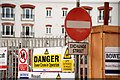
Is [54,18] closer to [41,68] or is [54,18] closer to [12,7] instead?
[12,7]

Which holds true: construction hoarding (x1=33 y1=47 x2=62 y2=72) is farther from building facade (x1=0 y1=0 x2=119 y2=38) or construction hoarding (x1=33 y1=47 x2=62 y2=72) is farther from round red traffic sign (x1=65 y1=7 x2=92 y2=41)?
building facade (x1=0 y1=0 x2=119 y2=38)

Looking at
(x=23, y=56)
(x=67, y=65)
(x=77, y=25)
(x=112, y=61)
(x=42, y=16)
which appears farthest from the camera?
(x=42, y=16)

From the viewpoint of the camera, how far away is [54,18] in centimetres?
1947

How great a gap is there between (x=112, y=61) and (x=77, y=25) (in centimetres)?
121

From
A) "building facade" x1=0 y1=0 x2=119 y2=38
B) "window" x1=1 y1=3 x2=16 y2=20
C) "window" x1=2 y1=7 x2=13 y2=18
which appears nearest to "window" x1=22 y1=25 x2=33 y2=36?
"building facade" x1=0 y1=0 x2=119 y2=38

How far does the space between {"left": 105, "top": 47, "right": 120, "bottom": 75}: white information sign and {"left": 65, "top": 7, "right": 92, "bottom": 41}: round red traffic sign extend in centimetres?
77

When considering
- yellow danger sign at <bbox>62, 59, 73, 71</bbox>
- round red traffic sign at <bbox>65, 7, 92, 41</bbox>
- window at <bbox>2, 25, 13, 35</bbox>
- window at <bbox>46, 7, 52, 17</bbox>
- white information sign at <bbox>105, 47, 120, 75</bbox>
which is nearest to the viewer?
round red traffic sign at <bbox>65, 7, 92, 41</bbox>

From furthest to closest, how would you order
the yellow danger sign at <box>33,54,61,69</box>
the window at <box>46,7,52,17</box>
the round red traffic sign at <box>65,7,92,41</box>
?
the window at <box>46,7,52,17</box> < the yellow danger sign at <box>33,54,61,69</box> < the round red traffic sign at <box>65,7,92,41</box>

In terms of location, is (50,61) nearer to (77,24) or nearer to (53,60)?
(53,60)

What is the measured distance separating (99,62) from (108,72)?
1.03 ft

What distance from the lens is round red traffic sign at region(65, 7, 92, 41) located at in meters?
4.43

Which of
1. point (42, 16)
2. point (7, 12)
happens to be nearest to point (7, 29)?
point (7, 12)

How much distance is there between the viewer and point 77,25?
4461mm

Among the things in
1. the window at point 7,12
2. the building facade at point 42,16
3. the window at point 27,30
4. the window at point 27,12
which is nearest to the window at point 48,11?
Answer: the building facade at point 42,16
